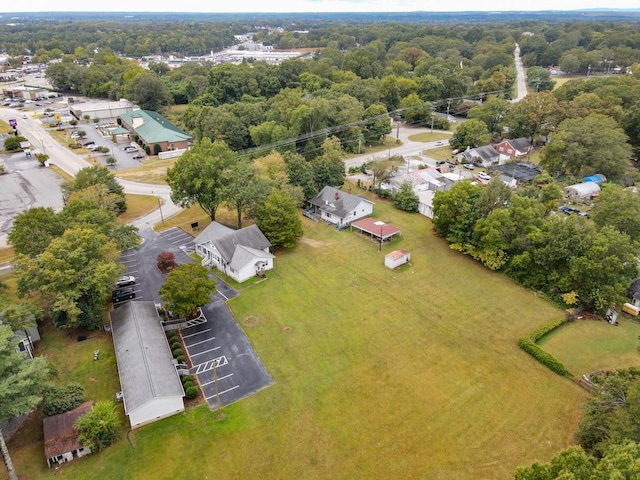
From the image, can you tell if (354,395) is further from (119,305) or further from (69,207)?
(69,207)

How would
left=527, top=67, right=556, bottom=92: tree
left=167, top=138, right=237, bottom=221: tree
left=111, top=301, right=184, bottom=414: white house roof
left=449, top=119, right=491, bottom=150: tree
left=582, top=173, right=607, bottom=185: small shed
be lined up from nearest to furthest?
left=111, top=301, right=184, bottom=414: white house roof → left=167, top=138, right=237, bottom=221: tree → left=582, top=173, right=607, bottom=185: small shed → left=449, top=119, right=491, bottom=150: tree → left=527, top=67, right=556, bottom=92: tree

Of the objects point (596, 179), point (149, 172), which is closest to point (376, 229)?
point (596, 179)

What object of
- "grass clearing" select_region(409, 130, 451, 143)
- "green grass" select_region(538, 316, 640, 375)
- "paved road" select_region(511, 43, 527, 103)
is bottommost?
"grass clearing" select_region(409, 130, 451, 143)

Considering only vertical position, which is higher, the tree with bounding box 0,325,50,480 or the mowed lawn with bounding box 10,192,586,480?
the tree with bounding box 0,325,50,480

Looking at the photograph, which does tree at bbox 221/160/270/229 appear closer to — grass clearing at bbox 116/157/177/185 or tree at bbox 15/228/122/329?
tree at bbox 15/228/122/329

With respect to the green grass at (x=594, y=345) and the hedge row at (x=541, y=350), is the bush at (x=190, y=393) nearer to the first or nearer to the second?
the hedge row at (x=541, y=350)

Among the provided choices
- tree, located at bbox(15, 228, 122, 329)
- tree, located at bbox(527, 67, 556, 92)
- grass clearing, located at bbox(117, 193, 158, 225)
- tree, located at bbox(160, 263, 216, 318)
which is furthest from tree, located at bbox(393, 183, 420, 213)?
tree, located at bbox(527, 67, 556, 92)

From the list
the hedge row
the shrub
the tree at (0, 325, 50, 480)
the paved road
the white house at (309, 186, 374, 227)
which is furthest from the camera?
the paved road

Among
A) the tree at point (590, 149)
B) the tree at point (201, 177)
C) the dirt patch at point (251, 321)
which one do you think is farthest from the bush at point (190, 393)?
the tree at point (590, 149)
